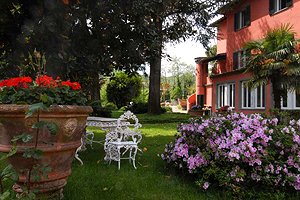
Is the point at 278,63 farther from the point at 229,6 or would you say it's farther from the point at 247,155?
the point at 247,155

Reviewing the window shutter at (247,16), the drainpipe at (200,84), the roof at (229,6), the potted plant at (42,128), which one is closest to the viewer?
the potted plant at (42,128)

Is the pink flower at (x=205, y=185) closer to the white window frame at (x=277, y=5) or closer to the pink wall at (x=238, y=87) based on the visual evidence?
the pink wall at (x=238, y=87)

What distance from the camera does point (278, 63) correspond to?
524 inches

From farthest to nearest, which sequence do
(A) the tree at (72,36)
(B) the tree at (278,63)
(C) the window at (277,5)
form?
(C) the window at (277,5) < (B) the tree at (278,63) < (A) the tree at (72,36)

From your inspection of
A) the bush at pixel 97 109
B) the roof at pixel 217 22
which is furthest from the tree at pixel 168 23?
the roof at pixel 217 22

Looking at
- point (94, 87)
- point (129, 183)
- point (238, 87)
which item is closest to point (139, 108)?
point (238, 87)

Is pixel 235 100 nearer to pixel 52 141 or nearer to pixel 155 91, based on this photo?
pixel 155 91

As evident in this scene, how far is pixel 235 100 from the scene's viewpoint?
71.4 feet

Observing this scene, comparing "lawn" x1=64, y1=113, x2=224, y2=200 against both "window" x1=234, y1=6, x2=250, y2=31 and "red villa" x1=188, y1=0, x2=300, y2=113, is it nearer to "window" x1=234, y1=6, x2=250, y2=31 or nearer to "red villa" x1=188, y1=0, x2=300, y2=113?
"red villa" x1=188, y1=0, x2=300, y2=113

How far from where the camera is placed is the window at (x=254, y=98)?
19.0m

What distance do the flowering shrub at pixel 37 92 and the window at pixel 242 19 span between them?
19.8m

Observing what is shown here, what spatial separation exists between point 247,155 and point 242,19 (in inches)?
799

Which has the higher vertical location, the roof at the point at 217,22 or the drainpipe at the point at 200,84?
the roof at the point at 217,22

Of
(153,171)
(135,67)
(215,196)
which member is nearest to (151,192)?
(215,196)
